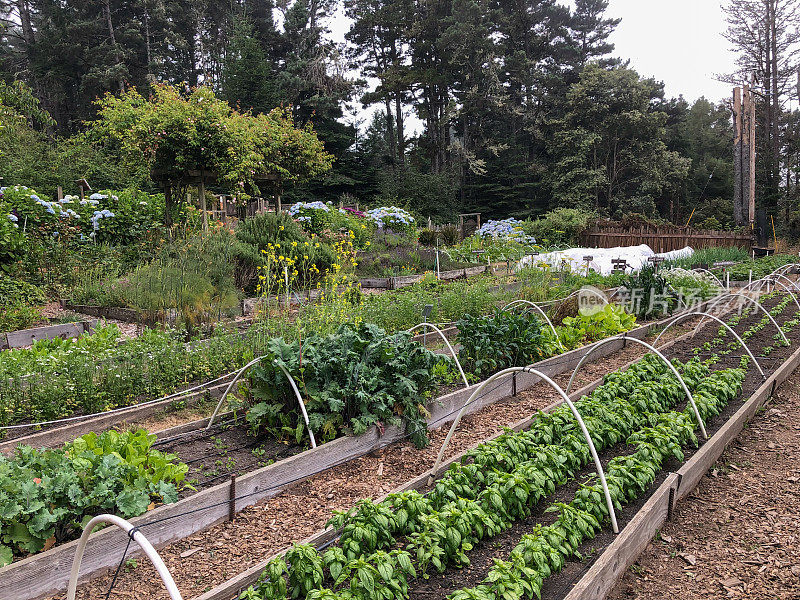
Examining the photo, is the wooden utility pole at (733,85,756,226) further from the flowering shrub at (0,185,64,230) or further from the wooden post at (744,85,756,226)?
the flowering shrub at (0,185,64,230)

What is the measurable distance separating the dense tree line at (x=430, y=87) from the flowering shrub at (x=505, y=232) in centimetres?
855

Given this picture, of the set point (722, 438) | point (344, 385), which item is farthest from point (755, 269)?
point (344, 385)

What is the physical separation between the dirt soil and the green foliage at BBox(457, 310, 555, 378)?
1988 millimetres

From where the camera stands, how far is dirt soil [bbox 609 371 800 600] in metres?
2.74

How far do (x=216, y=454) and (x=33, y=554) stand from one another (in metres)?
1.26

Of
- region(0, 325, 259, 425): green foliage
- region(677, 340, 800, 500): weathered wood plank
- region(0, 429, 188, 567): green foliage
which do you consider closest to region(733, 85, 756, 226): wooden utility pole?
region(677, 340, 800, 500): weathered wood plank

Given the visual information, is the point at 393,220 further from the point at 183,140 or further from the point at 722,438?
the point at 722,438

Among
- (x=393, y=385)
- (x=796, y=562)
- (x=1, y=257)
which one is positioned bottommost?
(x=796, y=562)

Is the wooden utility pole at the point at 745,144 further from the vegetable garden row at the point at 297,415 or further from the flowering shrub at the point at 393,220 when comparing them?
the vegetable garden row at the point at 297,415

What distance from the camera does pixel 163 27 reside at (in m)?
29.0

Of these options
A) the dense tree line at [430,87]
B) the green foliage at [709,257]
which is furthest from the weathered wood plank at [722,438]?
the dense tree line at [430,87]

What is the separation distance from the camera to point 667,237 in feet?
55.8

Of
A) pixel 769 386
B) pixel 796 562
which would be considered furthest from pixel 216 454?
pixel 769 386

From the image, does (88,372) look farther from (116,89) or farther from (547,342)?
(116,89)
